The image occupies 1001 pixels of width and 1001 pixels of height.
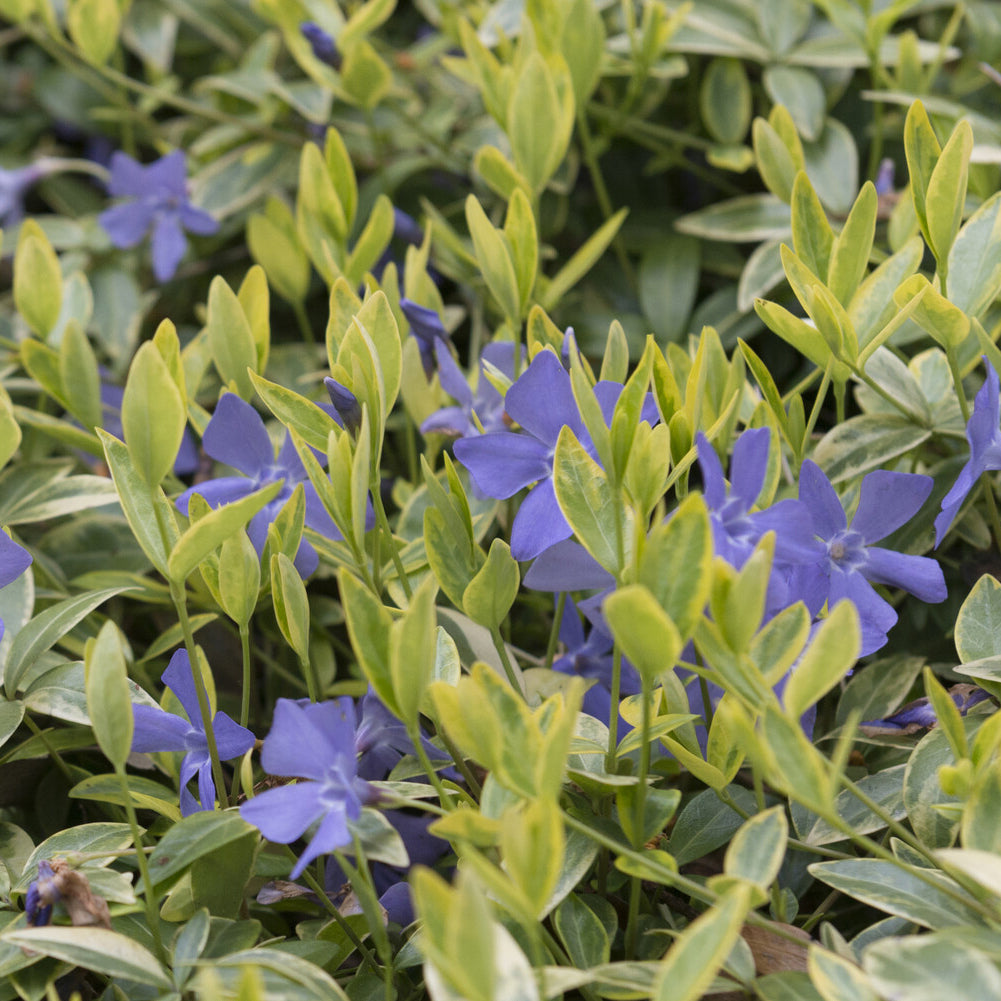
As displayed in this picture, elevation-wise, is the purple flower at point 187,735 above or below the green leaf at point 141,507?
below

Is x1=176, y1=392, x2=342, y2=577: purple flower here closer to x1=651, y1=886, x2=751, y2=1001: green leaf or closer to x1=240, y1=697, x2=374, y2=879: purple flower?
x1=240, y1=697, x2=374, y2=879: purple flower

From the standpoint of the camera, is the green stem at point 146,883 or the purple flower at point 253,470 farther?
the purple flower at point 253,470

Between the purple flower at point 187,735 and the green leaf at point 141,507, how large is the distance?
0.08 metres

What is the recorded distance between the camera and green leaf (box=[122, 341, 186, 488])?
21.1 inches

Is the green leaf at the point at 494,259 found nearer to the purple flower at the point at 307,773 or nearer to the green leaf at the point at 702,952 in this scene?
the purple flower at the point at 307,773

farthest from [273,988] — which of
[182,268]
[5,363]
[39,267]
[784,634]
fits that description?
[182,268]

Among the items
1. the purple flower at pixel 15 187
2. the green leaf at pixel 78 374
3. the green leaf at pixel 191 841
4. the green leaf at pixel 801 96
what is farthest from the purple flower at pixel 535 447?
the purple flower at pixel 15 187

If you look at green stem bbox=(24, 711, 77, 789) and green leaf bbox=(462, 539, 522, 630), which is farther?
green stem bbox=(24, 711, 77, 789)

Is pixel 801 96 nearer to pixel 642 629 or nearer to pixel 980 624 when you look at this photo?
pixel 980 624

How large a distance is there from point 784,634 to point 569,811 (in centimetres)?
16

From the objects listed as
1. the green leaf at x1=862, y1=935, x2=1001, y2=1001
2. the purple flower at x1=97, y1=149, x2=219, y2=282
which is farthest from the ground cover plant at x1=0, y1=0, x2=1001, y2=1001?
the purple flower at x1=97, y1=149, x2=219, y2=282

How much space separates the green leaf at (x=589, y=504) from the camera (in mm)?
548

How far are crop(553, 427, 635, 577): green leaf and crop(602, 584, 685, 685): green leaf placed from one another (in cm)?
8

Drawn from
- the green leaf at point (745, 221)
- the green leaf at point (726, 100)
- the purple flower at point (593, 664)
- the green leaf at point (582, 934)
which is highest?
the green leaf at point (726, 100)
